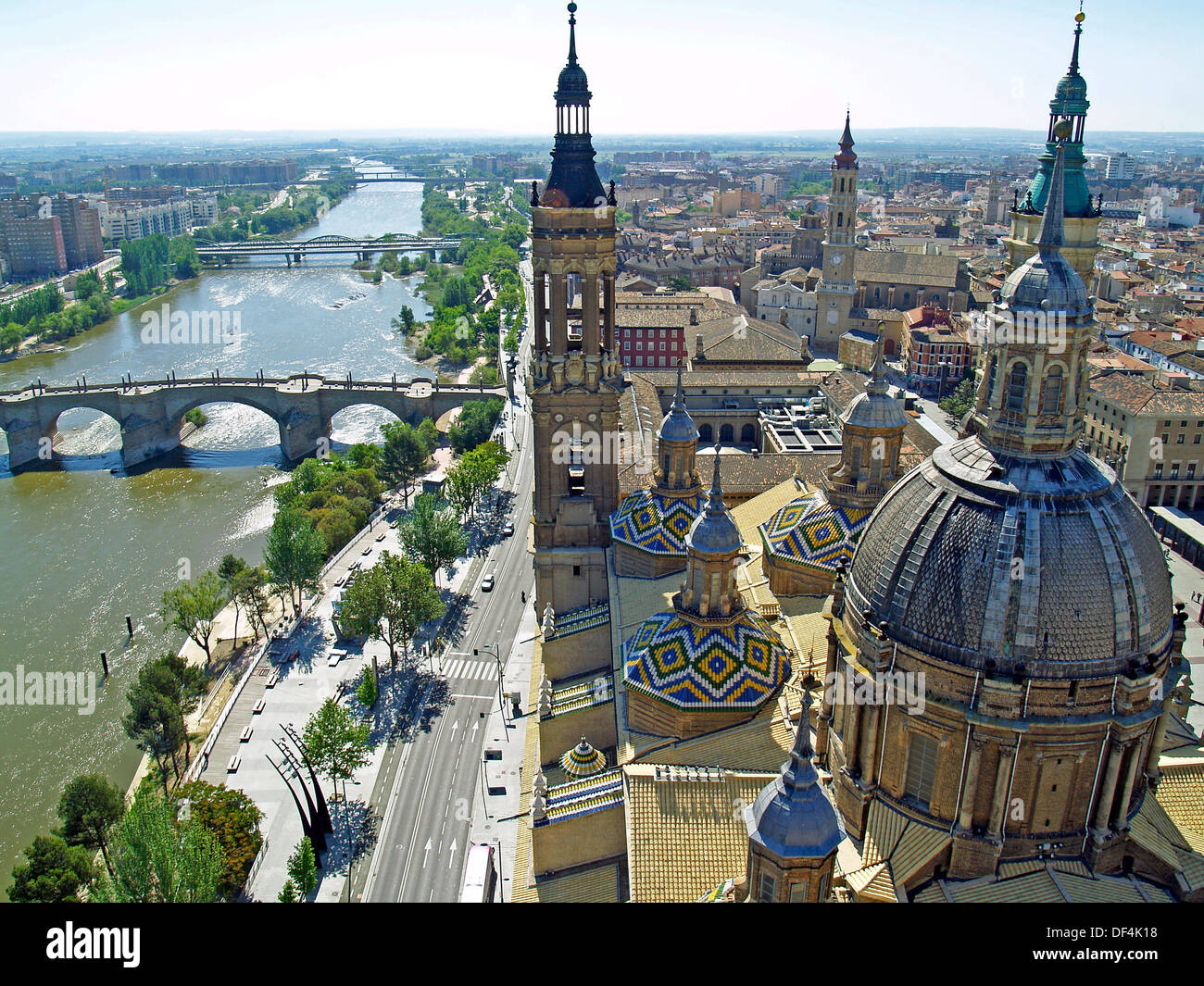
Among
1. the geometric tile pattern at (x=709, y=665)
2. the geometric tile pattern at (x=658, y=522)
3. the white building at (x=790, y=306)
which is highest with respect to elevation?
the white building at (x=790, y=306)

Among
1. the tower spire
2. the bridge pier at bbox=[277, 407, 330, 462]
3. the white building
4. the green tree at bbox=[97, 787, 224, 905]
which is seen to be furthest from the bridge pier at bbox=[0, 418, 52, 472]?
the tower spire

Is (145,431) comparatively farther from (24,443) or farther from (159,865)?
(159,865)

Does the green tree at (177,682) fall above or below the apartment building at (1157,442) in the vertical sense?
below

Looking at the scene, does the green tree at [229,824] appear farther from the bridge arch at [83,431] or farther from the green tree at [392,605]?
the bridge arch at [83,431]

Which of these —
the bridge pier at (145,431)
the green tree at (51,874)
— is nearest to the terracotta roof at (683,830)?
the green tree at (51,874)
